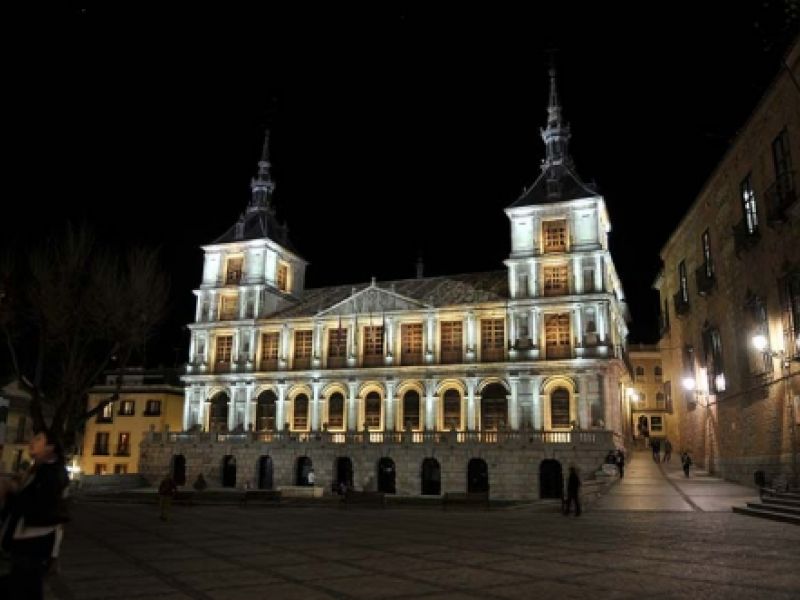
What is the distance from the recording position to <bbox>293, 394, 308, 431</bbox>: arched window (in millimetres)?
50688

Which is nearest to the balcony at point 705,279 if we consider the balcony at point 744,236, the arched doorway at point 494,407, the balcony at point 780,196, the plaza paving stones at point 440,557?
the balcony at point 744,236

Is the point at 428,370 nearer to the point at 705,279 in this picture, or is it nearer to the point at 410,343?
the point at 410,343

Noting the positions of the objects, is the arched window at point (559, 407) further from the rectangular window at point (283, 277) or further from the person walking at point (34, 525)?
the person walking at point (34, 525)

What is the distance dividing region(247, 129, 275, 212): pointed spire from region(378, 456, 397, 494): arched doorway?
93.7 ft

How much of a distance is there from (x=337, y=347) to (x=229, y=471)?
1222 cm

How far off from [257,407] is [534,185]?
2793 centimetres

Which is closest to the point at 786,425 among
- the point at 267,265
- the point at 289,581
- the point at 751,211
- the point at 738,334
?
the point at 738,334

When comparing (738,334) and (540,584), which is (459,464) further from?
(540,584)

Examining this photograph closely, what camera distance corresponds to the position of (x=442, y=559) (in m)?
11.1

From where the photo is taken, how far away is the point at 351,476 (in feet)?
145

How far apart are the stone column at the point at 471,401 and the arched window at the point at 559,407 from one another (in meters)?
5.32

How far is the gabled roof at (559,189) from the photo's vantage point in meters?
47.0

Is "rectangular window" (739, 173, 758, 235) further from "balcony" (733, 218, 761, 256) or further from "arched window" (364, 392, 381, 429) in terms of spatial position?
"arched window" (364, 392, 381, 429)

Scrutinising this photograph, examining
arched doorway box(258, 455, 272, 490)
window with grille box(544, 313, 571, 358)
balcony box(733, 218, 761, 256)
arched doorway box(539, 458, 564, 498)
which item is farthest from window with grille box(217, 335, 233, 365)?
balcony box(733, 218, 761, 256)
